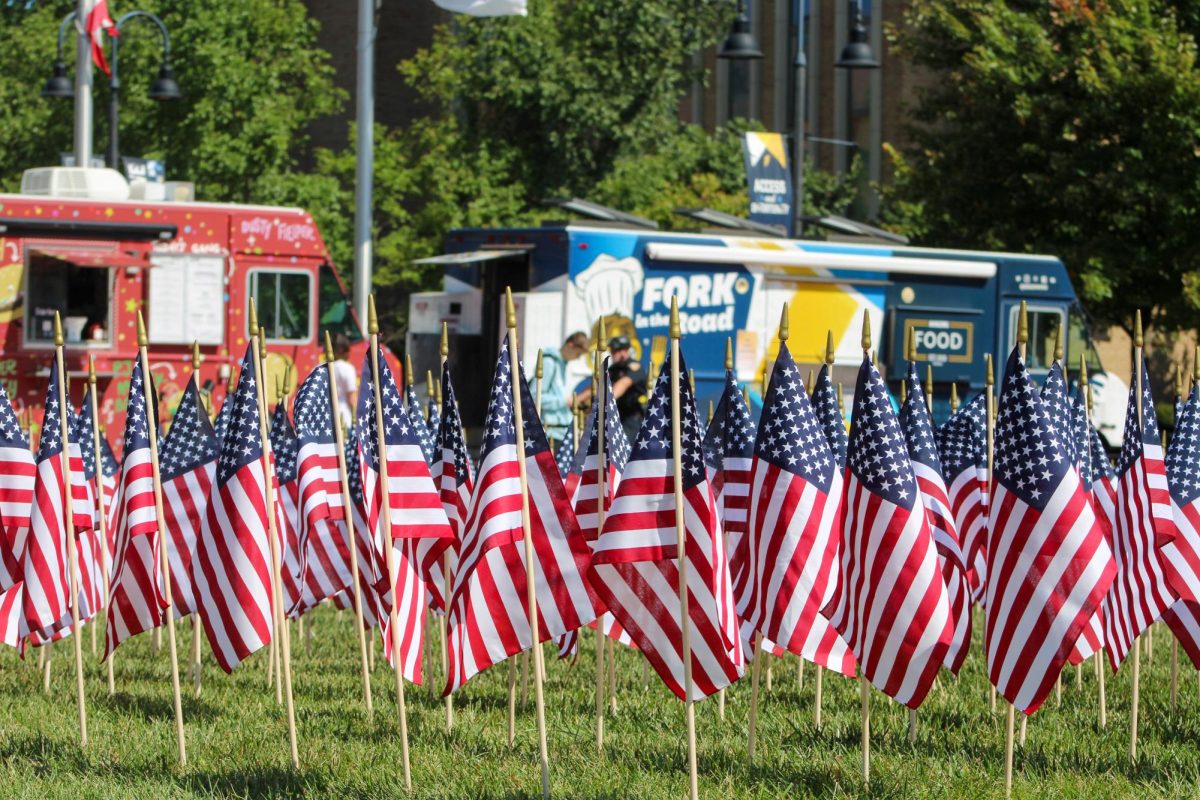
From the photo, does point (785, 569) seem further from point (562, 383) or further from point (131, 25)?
point (131, 25)

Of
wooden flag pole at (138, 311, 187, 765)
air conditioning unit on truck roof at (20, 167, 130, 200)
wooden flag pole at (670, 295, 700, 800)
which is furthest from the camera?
air conditioning unit on truck roof at (20, 167, 130, 200)

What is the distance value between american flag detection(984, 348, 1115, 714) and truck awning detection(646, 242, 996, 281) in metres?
12.0

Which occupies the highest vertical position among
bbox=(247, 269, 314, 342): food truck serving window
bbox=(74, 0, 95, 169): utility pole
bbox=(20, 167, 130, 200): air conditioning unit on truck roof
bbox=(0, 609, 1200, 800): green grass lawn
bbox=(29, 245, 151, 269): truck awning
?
bbox=(74, 0, 95, 169): utility pole

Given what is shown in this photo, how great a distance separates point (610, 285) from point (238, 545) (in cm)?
1129

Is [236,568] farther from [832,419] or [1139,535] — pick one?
[1139,535]

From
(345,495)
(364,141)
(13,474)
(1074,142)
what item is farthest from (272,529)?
(1074,142)

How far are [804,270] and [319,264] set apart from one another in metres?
5.40

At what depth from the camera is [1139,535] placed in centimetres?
861

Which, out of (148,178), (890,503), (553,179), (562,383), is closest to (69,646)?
(890,503)

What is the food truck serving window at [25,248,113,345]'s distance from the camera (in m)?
17.8

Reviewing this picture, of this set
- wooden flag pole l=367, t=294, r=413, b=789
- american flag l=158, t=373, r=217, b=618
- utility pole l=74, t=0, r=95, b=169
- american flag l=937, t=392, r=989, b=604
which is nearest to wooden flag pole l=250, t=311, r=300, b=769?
wooden flag pole l=367, t=294, r=413, b=789

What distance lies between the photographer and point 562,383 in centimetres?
1872

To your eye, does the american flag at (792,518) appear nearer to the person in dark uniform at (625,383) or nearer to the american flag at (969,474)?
the american flag at (969,474)

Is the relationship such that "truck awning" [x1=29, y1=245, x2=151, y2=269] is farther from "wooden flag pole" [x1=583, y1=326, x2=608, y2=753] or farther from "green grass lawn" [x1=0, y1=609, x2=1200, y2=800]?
"wooden flag pole" [x1=583, y1=326, x2=608, y2=753]
